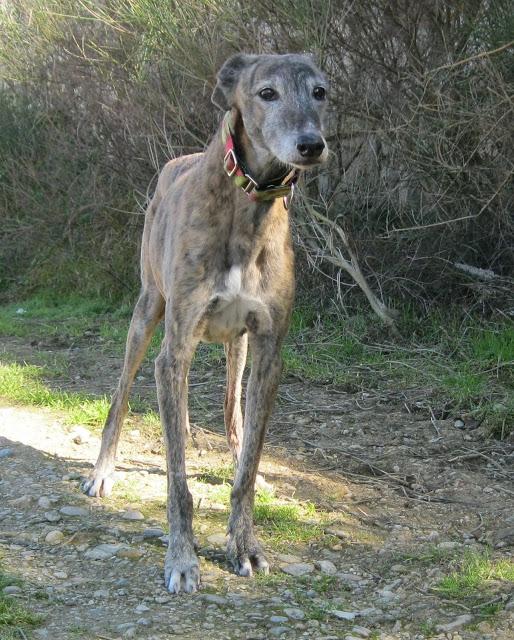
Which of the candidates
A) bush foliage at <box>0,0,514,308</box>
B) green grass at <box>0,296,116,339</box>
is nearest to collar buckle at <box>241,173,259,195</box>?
bush foliage at <box>0,0,514,308</box>

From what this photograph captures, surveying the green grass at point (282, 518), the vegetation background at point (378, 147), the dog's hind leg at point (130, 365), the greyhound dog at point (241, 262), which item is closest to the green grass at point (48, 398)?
the dog's hind leg at point (130, 365)

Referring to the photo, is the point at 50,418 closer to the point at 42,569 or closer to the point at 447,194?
the point at 42,569

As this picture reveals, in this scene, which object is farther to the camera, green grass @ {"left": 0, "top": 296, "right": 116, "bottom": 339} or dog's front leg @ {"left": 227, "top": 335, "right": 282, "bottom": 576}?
green grass @ {"left": 0, "top": 296, "right": 116, "bottom": 339}

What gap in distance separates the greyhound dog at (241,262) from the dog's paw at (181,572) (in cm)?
3

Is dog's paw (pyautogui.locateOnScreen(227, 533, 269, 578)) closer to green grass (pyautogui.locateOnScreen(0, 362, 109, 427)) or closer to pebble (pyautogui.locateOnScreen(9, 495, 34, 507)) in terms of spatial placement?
pebble (pyautogui.locateOnScreen(9, 495, 34, 507))

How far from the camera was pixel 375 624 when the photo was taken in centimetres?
336

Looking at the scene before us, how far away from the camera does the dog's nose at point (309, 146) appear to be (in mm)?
3627

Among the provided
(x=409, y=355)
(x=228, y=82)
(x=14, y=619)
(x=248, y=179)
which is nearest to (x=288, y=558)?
(x=14, y=619)

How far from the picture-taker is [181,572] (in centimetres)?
365

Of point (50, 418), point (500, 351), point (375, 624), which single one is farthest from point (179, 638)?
point (500, 351)

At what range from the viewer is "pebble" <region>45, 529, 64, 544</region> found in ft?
13.2

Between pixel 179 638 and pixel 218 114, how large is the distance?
593 cm

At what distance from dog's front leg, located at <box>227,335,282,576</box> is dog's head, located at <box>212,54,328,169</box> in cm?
83

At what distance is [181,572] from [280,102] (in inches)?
76.3
